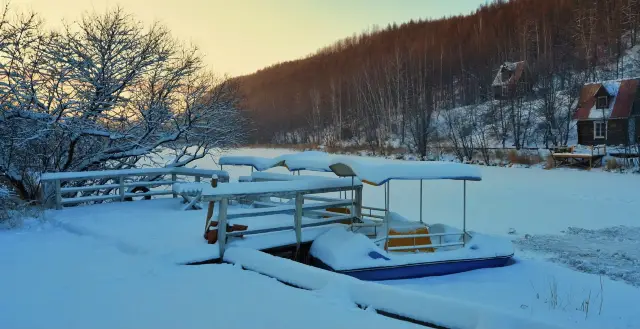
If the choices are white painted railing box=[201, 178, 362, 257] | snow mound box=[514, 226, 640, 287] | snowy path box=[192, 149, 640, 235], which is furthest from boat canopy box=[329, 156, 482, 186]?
snowy path box=[192, 149, 640, 235]

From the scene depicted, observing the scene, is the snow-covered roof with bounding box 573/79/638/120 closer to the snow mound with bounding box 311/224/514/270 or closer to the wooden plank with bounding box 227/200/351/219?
the snow mound with bounding box 311/224/514/270

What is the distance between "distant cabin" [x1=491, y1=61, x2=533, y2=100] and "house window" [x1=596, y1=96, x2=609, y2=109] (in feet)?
31.6

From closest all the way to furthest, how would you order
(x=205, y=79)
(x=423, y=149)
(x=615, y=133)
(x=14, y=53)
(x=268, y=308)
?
(x=268, y=308), (x=14, y=53), (x=205, y=79), (x=615, y=133), (x=423, y=149)

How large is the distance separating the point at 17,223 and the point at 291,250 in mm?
5666

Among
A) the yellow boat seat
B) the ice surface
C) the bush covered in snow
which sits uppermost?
the bush covered in snow

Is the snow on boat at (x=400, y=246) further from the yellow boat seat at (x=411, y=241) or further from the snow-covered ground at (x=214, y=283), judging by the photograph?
the snow-covered ground at (x=214, y=283)

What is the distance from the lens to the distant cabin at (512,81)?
162 feet

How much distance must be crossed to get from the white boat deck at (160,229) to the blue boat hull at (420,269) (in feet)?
3.87

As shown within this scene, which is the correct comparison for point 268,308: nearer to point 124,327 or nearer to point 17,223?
point 124,327

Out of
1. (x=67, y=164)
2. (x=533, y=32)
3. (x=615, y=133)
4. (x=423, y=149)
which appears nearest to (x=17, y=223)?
(x=67, y=164)

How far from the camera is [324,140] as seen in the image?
68750 millimetres

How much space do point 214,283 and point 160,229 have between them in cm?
363

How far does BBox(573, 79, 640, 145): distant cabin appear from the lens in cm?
3544

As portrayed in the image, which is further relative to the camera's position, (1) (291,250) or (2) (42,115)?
(2) (42,115)
